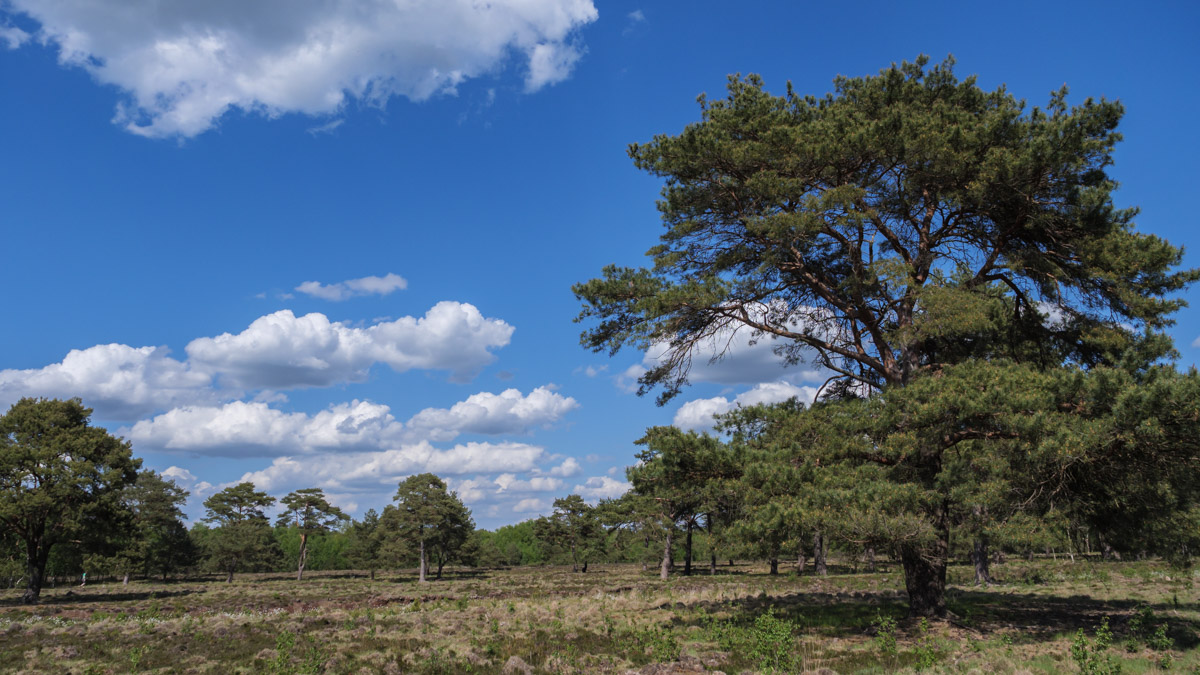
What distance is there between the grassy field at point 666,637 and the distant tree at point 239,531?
3449 centimetres

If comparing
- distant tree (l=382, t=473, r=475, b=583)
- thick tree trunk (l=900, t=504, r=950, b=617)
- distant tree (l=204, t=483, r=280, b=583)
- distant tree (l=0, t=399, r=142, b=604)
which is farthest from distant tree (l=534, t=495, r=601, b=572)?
thick tree trunk (l=900, t=504, r=950, b=617)

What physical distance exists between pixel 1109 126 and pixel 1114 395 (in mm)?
7598

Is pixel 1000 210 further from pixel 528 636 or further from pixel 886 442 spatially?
pixel 528 636

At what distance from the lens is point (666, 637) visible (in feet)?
45.7

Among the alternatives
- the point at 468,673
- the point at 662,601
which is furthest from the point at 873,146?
the point at 662,601

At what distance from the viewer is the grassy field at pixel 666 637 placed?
10.5 metres

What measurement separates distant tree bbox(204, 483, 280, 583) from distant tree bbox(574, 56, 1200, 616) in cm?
5565

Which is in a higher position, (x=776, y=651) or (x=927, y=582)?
(x=927, y=582)

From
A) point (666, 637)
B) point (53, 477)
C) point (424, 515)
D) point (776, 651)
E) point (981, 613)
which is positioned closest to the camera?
point (776, 651)

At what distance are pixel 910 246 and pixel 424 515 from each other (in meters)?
47.9

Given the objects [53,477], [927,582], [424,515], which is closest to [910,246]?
[927,582]

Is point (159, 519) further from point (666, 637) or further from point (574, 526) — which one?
Answer: point (666, 637)

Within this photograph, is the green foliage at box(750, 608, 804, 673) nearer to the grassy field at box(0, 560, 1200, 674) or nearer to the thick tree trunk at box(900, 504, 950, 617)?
the grassy field at box(0, 560, 1200, 674)

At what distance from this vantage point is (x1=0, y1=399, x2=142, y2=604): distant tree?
31375mm
